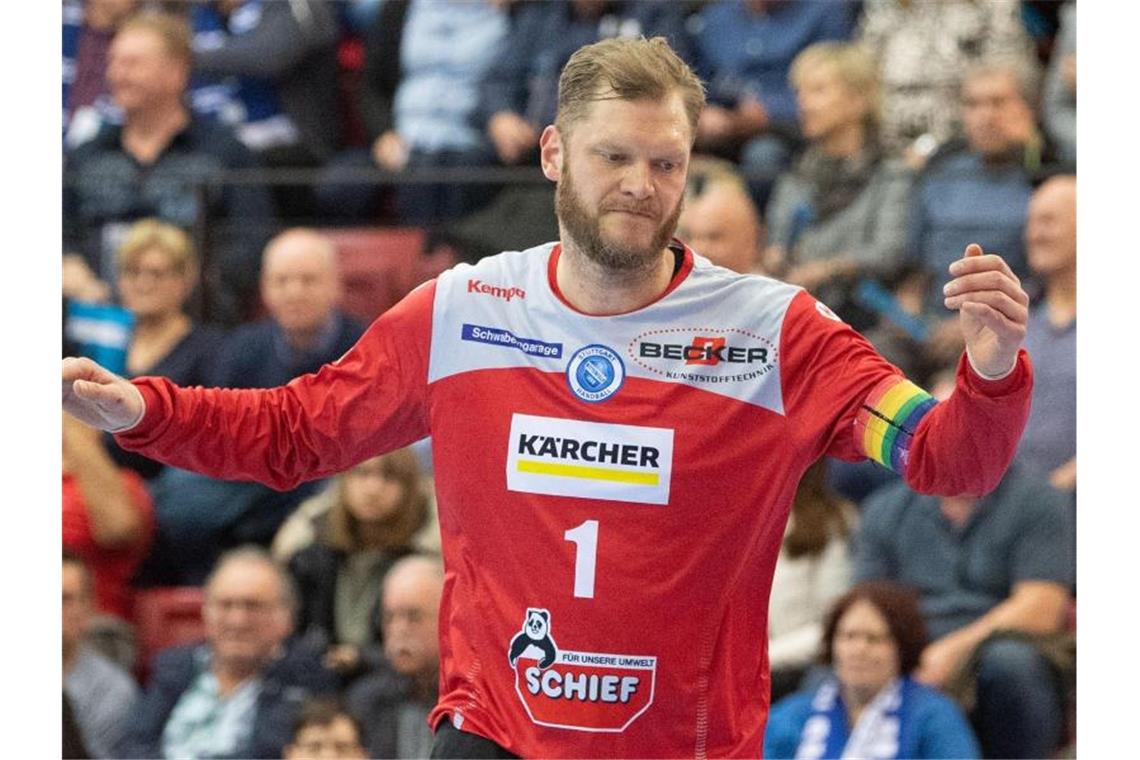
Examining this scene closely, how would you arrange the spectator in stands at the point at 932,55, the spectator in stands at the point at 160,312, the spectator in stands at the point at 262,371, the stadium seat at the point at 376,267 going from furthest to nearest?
the stadium seat at the point at 376,267 < the spectator in stands at the point at 932,55 < the spectator in stands at the point at 160,312 < the spectator in stands at the point at 262,371

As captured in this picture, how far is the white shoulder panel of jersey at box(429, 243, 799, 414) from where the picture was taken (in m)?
4.64

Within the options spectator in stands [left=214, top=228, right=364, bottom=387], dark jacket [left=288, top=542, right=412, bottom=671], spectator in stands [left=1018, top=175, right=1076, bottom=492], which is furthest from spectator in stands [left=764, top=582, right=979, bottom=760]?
spectator in stands [left=214, top=228, right=364, bottom=387]

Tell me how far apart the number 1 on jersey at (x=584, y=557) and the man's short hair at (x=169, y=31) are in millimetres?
6311

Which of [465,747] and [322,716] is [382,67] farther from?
[465,747]

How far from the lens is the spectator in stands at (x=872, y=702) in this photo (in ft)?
23.2

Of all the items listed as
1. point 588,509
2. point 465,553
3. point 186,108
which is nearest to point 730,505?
point 588,509

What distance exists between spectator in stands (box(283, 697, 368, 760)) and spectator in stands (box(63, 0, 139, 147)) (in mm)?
4553

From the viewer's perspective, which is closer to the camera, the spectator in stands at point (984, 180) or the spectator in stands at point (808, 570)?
the spectator in stands at point (808, 570)

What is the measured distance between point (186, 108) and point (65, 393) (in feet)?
20.3

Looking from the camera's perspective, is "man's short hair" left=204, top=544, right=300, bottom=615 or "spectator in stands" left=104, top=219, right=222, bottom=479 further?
"spectator in stands" left=104, top=219, right=222, bottom=479

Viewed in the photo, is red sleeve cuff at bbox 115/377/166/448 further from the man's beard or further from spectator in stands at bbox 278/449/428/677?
spectator in stands at bbox 278/449/428/677

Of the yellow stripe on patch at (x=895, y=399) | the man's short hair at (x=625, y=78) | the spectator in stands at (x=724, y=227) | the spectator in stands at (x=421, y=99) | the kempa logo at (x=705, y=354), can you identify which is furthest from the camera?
the spectator in stands at (x=421, y=99)

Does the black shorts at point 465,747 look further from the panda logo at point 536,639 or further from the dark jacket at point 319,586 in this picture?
the dark jacket at point 319,586

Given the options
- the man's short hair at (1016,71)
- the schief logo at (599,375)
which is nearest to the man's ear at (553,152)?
the schief logo at (599,375)
